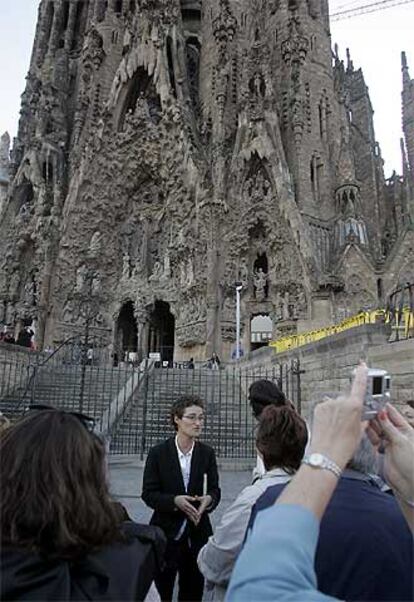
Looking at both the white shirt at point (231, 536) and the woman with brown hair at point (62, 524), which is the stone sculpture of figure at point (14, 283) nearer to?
the white shirt at point (231, 536)

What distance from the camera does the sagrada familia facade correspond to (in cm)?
2144

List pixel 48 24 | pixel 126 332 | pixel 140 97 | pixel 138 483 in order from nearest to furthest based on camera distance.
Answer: pixel 138 483
pixel 126 332
pixel 140 97
pixel 48 24

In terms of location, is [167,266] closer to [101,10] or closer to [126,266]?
[126,266]

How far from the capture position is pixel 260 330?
22312 millimetres

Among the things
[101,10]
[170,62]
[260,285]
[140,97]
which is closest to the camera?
[260,285]

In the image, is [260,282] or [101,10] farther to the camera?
[101,10]

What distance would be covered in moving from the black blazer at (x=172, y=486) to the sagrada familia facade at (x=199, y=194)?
17.1m

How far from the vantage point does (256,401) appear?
323 centimetres

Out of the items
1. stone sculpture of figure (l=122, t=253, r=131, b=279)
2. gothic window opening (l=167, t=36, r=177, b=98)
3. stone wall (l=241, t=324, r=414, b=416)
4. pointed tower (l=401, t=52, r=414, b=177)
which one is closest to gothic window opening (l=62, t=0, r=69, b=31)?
gothic window opening (l=167, t=36, r=177, b=98)

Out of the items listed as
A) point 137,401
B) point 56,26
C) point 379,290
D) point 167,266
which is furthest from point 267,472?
point 56,26

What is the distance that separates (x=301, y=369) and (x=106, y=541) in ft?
32.9

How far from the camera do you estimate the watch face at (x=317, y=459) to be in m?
0.95

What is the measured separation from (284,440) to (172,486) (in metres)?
1.20

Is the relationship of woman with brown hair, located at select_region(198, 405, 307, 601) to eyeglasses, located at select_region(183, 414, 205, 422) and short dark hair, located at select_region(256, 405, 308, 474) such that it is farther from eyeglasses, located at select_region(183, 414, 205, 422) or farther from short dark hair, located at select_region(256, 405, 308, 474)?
eyeglasses, located at select_region(183, 414, 205, 422)
